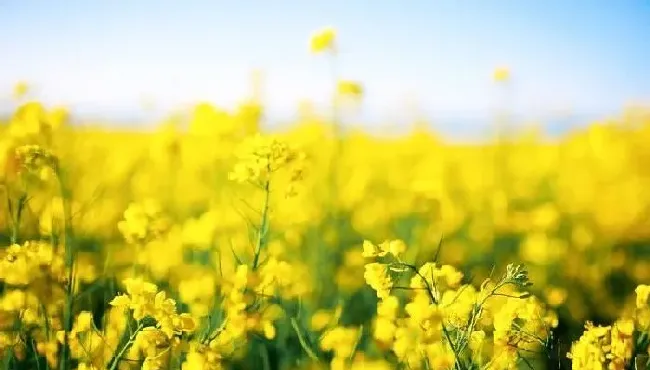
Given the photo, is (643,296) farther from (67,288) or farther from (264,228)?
(67,288)

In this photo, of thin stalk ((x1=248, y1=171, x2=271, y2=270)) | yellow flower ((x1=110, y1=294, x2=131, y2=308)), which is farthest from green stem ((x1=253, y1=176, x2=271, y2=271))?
yellow flower ((x1=110, y1=294, x2=131, y2=308))

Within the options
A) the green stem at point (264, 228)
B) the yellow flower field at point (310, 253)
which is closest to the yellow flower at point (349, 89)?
the yellow flower field at point (310, 253)

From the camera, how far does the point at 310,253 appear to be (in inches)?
125

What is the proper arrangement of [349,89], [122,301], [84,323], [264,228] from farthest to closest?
1. [349,89]
2. [264,228]
3. [84,323]
4. [122,301]

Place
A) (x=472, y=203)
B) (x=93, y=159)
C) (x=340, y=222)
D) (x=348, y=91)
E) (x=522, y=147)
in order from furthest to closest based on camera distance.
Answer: (x=522, y=147) → (x=93, y=159) → (x=472, y=203) → (x=340, y=222) → (x=348, y=91)

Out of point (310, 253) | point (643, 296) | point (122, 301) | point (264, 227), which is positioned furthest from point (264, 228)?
point (310, 253)

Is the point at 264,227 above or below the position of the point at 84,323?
above

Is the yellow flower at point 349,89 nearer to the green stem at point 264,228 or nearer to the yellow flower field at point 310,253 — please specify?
the yellow flower field at point 310,253

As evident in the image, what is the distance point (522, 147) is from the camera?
7.00 meters

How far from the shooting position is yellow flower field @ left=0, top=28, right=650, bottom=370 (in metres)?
1.49

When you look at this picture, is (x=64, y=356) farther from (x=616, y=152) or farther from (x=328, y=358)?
(x=616, y=152)

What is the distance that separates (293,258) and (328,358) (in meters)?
1.55

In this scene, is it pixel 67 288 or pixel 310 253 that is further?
pixel 310 253

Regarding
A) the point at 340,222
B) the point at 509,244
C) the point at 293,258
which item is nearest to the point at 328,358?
the point at 293,258
